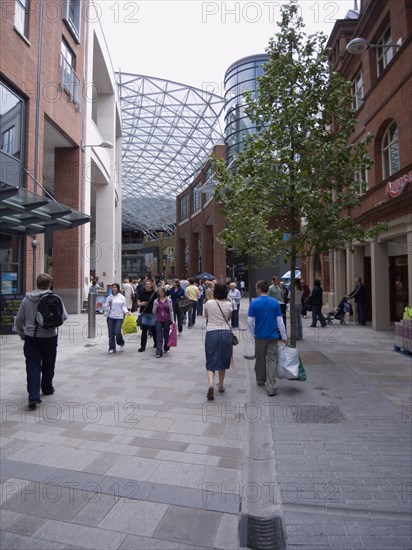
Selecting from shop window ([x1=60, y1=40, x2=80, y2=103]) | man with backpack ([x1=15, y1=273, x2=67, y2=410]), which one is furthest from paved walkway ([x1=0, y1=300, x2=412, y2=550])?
shop window ([x1=60, y1=40, x2=80, y2=103])

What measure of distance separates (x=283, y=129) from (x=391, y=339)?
7354mm

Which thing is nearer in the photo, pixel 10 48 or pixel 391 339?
pixel 391 339

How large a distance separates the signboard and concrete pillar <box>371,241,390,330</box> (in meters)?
12.0

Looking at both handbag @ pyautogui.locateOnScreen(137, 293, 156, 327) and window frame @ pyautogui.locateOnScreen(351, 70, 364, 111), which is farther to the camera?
window frame @ pyautogui.locateOnScreen(351, 70, 364, 111)

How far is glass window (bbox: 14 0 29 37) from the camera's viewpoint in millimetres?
13273

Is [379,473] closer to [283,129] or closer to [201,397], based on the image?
[201,397]

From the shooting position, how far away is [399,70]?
1176 cm

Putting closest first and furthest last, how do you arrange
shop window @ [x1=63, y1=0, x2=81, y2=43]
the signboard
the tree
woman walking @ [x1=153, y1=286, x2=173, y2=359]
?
the tree
woman walking @ [x1=153, y1=286, x2=173, y2=359]
the signboard
shop window @ [x1=63, y1=0, x2=81, y2=43]

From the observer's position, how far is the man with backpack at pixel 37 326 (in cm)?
558

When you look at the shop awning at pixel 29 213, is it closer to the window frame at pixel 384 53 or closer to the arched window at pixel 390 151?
the arched window at pixel 390 151

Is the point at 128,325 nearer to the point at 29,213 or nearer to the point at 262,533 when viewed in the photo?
the point at 29,213

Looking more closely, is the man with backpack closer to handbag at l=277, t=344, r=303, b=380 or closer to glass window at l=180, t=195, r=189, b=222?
handbag at l=277, t=344, r=303, b=380

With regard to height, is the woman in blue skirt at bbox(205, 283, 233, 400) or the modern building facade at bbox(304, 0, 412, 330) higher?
the modern building facade at bbox(304, 0, 412, 330)

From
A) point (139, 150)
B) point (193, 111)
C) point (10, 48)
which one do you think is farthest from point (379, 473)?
point (139, 150)
